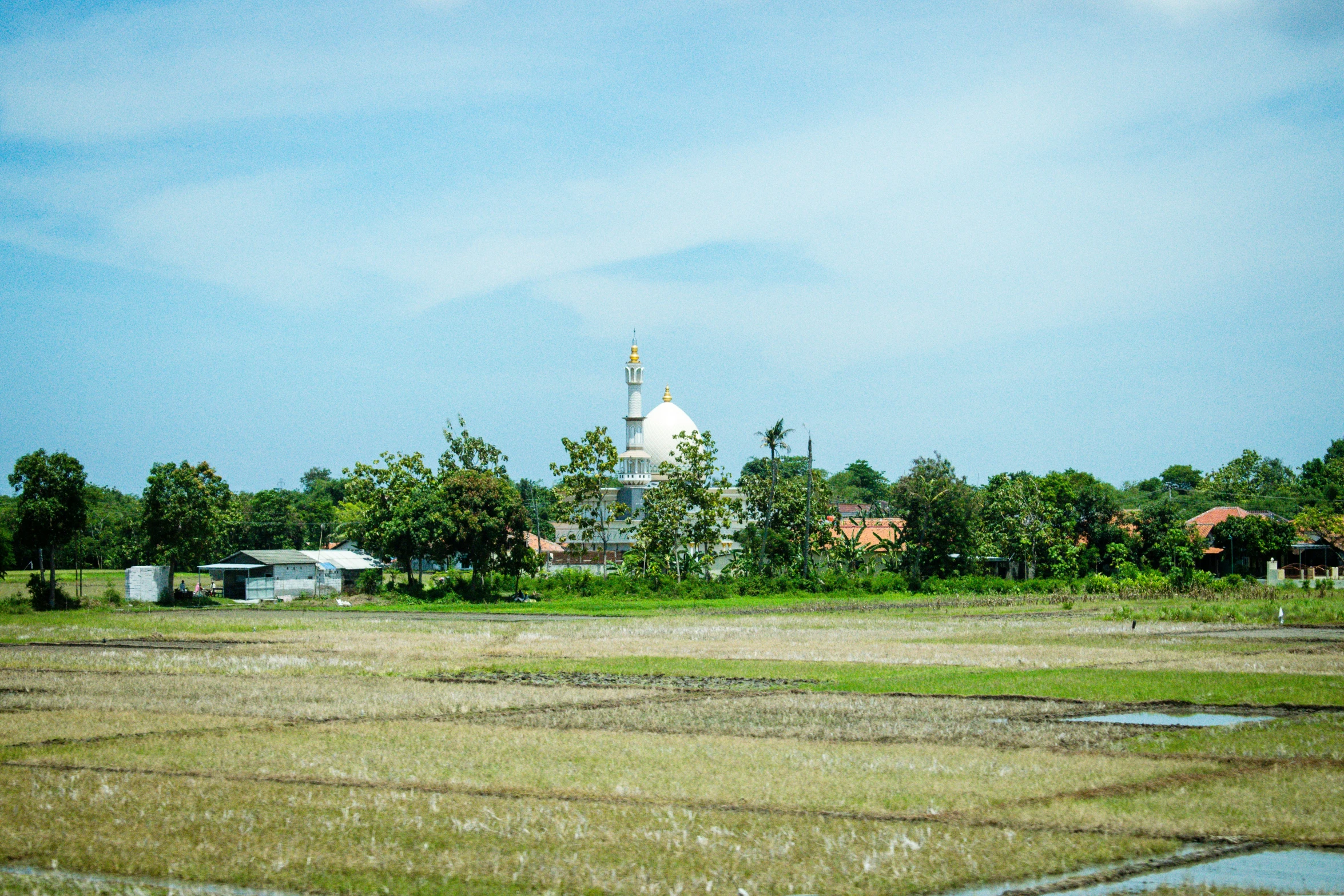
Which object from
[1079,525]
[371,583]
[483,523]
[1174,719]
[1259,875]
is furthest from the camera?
[1079,525]

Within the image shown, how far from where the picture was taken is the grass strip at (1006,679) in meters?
23.2

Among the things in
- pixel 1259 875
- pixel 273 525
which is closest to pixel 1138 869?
pixel 1259 875

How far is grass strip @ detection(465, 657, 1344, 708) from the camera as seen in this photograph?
23.2m

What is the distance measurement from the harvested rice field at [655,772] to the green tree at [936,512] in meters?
42.5

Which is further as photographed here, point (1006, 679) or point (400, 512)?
point (400, 512)

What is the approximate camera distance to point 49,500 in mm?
61562

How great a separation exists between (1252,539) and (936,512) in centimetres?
2518

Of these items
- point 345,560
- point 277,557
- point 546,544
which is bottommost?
point 345,560

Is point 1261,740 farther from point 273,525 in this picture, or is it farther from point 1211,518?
point 273,525

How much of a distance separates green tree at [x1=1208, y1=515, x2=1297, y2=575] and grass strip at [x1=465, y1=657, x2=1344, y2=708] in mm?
61695

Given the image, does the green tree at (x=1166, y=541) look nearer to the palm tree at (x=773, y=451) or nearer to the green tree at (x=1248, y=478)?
the palm tree at (x=773, y=451)

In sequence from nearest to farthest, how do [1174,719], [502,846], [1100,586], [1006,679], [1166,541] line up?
[502,846], [1174,719], [1006,679], [1100,586], [1166,541]

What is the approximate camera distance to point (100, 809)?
1369 cm

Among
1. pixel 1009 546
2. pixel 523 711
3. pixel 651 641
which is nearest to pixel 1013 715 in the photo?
pixel 523 711
